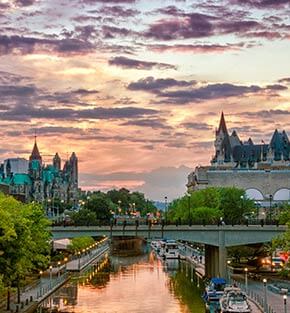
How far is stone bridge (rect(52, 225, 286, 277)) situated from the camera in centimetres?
10444

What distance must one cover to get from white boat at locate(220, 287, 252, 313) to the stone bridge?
28915mm

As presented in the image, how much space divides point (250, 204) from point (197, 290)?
8394cm

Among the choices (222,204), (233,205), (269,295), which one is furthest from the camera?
(233,205)

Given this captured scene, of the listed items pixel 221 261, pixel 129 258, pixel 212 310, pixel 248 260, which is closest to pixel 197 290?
pixel 221 261

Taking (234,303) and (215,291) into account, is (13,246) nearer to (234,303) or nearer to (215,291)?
(234,303)

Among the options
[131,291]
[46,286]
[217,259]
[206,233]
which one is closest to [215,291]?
[131,291]

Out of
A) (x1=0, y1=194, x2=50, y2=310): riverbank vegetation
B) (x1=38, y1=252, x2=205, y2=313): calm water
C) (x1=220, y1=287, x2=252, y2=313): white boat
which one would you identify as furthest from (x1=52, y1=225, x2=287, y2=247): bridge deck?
(x1=220, y1=287, x2=252, y2=313): white boat

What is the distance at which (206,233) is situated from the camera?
106m

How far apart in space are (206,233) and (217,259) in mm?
4108

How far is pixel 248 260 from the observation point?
5335 inches

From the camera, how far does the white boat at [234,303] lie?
231 feet

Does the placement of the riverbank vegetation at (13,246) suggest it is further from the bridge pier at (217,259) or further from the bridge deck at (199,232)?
the bridge pier at (217,259)

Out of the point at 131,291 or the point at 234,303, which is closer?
the point at 234,303

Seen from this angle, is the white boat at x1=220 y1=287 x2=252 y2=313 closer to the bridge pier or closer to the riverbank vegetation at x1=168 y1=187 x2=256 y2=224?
the bridge pier
